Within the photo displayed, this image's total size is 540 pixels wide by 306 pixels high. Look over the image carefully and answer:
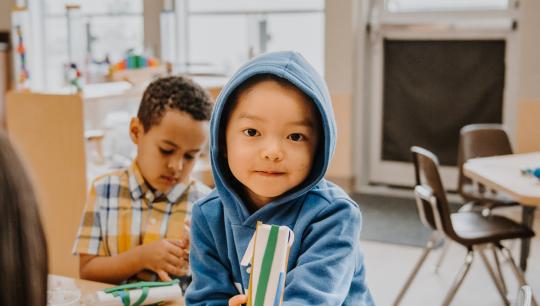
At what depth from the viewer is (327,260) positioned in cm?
100

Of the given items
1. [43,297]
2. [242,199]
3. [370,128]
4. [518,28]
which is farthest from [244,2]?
[43,297]

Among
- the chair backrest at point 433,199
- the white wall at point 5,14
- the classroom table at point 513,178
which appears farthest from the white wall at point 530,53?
the white wall at point 5,14

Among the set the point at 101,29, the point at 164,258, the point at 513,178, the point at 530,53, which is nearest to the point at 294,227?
the point at 164,258

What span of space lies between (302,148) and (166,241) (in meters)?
0.66

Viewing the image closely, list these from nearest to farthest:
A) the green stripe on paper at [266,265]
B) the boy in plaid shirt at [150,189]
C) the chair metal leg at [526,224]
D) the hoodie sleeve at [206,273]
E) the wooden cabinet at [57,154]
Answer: the green stripe on paper at [266,265] < the hoodie sleeve at [206,273] < the boy in plaid shirt at [150,189] < the wooden cabinet at [57,154] < the chair metal leg at [526,224]

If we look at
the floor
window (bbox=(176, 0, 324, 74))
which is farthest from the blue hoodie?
window (bbox=(176, 0, 324, 74))

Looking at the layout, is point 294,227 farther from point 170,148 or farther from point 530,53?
point 530,53

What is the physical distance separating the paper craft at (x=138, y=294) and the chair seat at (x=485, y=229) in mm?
1874

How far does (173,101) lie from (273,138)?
0.74m

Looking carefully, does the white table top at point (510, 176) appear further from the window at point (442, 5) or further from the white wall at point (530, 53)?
the window at point (442, 5)

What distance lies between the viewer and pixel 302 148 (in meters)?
1.03

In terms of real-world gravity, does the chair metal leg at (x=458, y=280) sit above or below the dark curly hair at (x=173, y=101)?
below

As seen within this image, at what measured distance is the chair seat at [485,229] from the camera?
2.97m

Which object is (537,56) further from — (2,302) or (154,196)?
→ (2,302)
